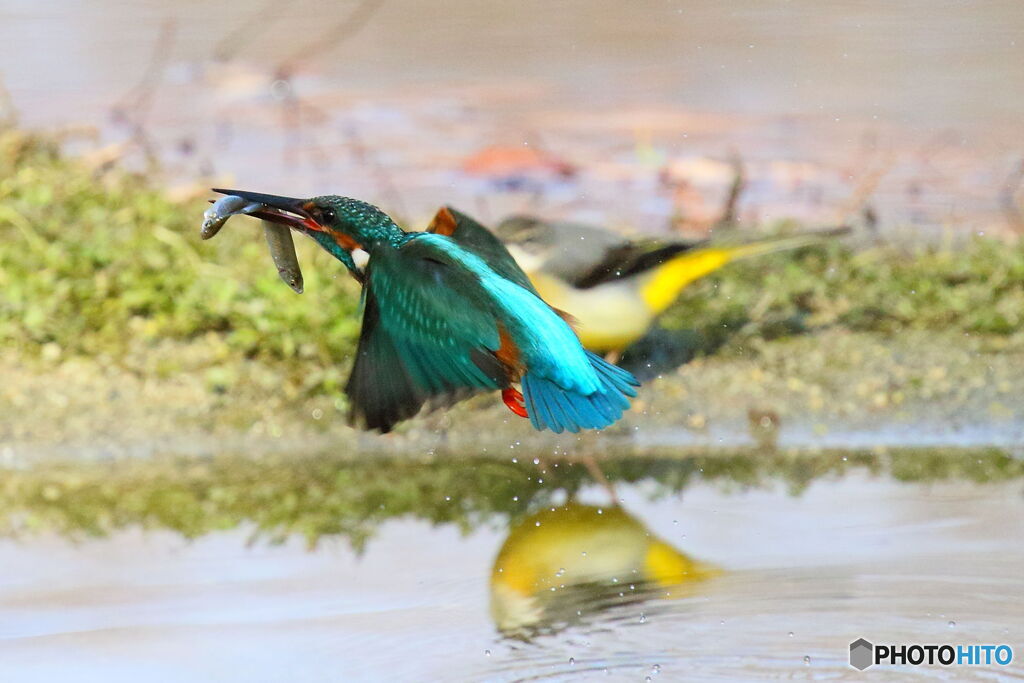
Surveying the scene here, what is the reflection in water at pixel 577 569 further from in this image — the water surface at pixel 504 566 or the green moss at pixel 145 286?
the green moss at pixel 145 286

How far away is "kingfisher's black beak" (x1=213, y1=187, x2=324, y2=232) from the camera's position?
2314 mm

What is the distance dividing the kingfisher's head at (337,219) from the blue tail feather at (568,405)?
327 mm

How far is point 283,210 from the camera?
238 centimetres

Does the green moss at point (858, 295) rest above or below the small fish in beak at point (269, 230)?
below

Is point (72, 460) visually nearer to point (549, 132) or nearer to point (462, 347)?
point (462, 347)

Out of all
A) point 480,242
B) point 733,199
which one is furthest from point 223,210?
point 733,199

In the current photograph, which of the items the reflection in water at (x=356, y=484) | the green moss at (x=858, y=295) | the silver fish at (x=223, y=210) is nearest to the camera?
the silver fish at (x=223, y=210)

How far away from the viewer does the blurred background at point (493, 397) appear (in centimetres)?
307

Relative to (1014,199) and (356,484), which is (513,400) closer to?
(356,484)

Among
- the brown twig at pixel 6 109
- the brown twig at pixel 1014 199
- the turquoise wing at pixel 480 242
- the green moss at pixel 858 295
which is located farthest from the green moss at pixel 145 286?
the brown twig at pixel 1014 199

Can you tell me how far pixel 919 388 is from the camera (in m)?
4.45

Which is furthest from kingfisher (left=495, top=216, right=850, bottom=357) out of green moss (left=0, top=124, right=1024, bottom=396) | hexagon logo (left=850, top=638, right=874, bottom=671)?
hexagon logo (left=850, top=638, right=874, bottom=671)

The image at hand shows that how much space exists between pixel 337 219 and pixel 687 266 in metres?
2.07

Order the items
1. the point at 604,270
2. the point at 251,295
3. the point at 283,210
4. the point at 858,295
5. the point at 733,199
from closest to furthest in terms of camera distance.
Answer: the point at 283,210 < the point at 604,270 < the point at 251,295 < the point at 858,295 < the point at 733,199
